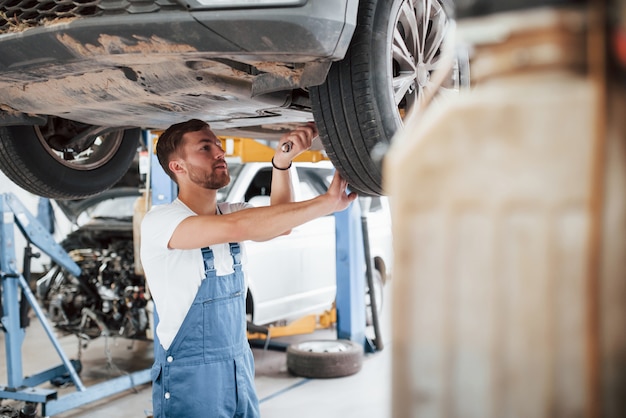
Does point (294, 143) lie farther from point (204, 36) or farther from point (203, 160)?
point (204, 36)

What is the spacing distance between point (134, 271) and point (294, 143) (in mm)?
3324

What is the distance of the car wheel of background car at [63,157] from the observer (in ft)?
8.88

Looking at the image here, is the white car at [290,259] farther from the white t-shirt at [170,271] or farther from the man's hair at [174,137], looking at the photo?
the white t-shirt at [170,271]

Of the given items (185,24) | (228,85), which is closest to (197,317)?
(228,85)

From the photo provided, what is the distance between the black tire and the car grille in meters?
3.57

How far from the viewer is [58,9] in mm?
1604

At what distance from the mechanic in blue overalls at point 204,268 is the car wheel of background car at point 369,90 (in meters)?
0.25

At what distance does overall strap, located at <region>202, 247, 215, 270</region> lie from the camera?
7.35 ft

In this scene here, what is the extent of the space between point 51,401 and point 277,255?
1.98m

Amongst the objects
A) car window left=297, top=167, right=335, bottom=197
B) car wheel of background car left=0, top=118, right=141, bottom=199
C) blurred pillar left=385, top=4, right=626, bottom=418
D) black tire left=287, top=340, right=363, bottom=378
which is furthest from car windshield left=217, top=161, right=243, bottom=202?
blurred pillar left=385, top=4, right=626, bottom=418

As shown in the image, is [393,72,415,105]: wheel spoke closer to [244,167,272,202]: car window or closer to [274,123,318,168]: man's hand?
[274,123,318,168]: man's hand

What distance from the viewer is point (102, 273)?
509 centimetres

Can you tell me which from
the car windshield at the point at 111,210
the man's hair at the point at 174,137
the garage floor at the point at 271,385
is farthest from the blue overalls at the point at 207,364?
the car windshield at the point at 111,210

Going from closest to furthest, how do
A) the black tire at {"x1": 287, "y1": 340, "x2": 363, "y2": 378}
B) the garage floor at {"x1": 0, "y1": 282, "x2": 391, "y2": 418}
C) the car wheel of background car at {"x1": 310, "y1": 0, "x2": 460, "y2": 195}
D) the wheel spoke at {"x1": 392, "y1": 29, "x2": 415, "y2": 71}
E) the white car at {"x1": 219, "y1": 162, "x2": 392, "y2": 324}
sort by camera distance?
the car wheel of background car at {"x1": 310, "y1": 0, "x2": 460, "y2": 195} → the wheel spoke at {"x1": 392, "y1": 29, "x2": 415, "y2": 71} → the garage floor at {"x1": 0, "y1": 282, "x2": 391, "y2": 418} → the black tire at {"x1": 287, "y1": 340, "x2": 363, "y2": 378} → the white car at {"x1": 219, "y1": 162, "x2": 392, "y2": 324}
